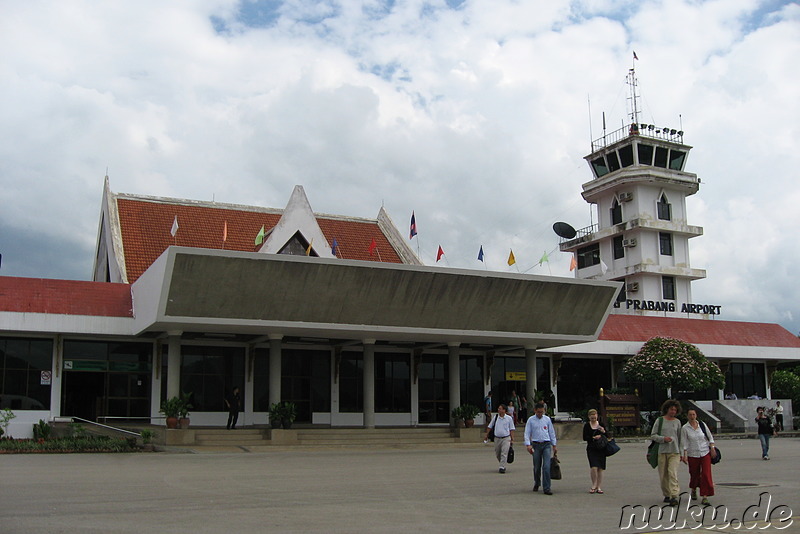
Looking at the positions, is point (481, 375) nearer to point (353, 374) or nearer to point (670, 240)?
point (353, 374)

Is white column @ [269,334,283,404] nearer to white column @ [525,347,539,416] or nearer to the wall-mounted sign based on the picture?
white column @ [525,347,539,416]

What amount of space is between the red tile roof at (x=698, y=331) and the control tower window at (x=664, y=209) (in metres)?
14.4

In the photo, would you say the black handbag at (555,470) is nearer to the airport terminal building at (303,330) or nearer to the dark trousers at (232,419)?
the airport terminal building at (303,330)

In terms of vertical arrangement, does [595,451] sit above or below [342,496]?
above

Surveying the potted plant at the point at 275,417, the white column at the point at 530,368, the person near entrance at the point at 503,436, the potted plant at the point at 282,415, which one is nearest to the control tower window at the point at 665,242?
the white column at the point at 530,368

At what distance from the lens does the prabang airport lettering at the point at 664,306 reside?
55.1 meters

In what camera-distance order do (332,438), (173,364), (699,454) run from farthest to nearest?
(332,438)
(173,364)
(699,454)

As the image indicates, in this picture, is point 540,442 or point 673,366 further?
point 673,366

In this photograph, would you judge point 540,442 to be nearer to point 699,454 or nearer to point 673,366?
point 699,454

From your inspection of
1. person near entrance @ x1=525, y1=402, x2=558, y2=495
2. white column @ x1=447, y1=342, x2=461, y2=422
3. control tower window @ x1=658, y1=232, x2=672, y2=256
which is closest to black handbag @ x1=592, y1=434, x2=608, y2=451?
person near entrance @ x1=525, y1=402, x2=558, y2=495

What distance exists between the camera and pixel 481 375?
126ft

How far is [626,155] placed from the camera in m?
59.2

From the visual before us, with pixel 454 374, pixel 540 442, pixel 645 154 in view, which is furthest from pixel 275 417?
pixel 645 154

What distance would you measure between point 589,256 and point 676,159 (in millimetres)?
9498
